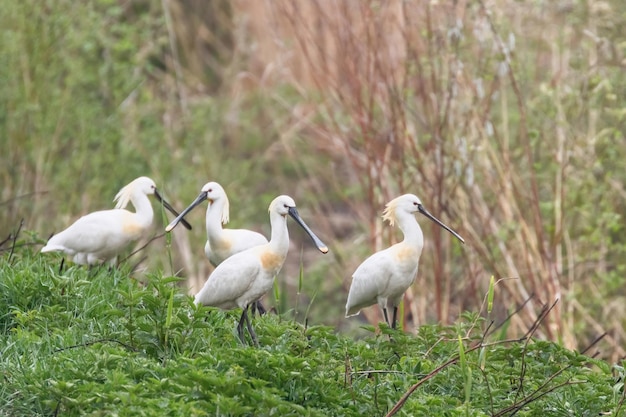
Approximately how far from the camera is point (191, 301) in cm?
523

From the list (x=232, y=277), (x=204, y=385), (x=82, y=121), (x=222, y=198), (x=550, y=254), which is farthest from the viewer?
(x=82, y=121)

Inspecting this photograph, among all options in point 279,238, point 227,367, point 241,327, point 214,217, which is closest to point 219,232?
point 214,217

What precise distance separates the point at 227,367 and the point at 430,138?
411 centimetres

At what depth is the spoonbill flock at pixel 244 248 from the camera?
19.1 feet

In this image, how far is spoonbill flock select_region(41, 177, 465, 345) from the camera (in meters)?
5.81

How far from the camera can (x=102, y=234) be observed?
7023 millimetres

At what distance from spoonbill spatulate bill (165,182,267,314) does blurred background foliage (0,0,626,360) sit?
3.01 ft

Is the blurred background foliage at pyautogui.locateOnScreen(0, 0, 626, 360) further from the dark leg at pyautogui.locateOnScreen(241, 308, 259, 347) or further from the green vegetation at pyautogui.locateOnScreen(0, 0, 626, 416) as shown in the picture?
the dark leg at pyautogui.locateOnScreen(241, 308, 259, 347)

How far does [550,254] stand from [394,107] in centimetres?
152

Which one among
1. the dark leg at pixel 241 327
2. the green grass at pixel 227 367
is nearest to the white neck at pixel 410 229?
the green grass at pixel 227 367

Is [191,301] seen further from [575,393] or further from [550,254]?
[550,254]

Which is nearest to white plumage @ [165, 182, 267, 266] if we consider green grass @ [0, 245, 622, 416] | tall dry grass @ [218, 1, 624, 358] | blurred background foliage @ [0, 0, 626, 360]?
green grass @ [0, 245, 622, 416]

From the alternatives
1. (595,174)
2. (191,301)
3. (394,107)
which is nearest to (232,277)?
(191,301)

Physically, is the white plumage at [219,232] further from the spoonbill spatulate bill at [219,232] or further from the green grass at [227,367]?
the green grass at [227,367]
